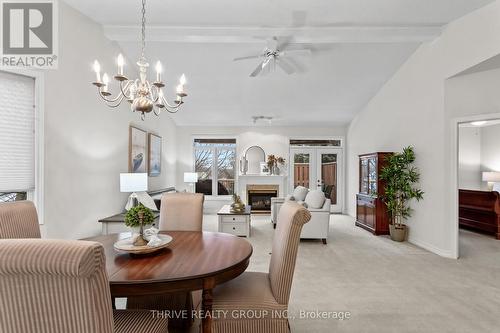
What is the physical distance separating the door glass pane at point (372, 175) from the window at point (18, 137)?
5444 mm

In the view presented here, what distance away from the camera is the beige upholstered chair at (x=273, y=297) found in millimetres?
1610

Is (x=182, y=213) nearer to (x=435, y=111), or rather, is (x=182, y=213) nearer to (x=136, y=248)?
(x=136, y=248)

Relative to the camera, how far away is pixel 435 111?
4.21 m

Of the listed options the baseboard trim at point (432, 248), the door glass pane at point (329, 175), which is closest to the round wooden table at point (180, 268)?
the baseboard trim at point (432, 248)

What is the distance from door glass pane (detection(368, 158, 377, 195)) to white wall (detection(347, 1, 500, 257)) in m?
0.46

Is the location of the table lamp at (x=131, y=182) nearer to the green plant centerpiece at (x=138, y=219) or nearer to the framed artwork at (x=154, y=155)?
the framed artwork at (x=154, y=155)

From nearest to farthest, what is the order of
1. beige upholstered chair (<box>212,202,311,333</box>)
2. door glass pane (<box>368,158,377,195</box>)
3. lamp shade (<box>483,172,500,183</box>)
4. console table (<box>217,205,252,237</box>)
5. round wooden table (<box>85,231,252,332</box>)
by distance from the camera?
1. round wooden table (<box>85,231,252,332</box>)
2. beige upholstered chair (<box>212,202,311,333</box>)
3. console table (<box>217,205,252,237</box>)
4. door glass pane (<box>368,158,377,195</box>)
5. lamp shade (<box>483,172,500,183</box>)

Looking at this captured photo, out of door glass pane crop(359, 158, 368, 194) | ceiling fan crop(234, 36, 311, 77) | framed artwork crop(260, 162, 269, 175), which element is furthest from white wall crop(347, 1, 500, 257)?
framed artwork crop(260, 162, 269, 175)

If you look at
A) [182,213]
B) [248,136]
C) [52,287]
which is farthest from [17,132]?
[248,136]

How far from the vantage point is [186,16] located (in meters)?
3.60

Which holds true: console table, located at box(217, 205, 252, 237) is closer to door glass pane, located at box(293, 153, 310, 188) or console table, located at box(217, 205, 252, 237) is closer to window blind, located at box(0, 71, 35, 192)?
window blind, located at box(0, 71, 35, 192)

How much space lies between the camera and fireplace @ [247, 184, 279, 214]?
7914 millimetres

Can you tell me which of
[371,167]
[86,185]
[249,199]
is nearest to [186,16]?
[86,185]

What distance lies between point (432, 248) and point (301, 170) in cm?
420
